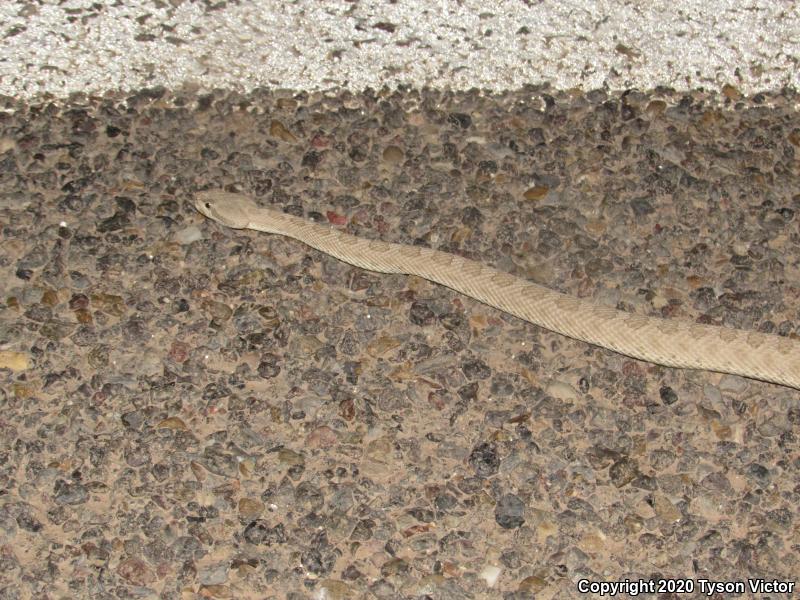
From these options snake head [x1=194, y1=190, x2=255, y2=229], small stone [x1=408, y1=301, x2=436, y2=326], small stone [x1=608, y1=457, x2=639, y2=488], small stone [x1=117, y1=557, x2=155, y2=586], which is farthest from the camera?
snake head [x1=194, y1=190, x2=255, y2=229]

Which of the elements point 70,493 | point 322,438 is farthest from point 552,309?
point 70,493

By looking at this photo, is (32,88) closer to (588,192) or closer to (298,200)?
(298,200)

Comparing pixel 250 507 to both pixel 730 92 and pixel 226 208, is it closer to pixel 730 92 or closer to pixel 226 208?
pixel 226 208

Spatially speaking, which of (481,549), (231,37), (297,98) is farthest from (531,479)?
(231,37)

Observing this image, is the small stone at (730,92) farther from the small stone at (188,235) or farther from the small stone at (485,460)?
the small stone at (188,235)

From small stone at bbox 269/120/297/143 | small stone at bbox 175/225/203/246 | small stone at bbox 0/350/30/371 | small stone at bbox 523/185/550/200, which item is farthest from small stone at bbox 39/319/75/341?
small stone at bbox 523/185/550/200

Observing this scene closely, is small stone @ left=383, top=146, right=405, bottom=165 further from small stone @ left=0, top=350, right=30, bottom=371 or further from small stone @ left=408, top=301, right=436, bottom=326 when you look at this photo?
small stone @ left=0, top=350, right=30, bottom=371

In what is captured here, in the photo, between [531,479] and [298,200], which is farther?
[298,200]

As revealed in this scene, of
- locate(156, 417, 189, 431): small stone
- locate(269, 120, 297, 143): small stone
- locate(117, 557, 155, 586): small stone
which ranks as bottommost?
locate(117, 557, 155, 586): small stone
